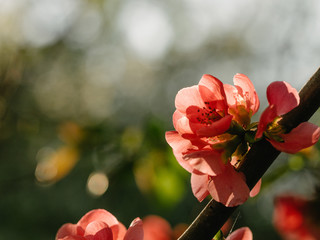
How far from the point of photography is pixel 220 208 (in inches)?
17.6

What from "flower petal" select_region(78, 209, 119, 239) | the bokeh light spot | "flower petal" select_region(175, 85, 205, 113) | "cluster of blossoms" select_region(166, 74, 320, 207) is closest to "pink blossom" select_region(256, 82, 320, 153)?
"cluster of blossoms" select_region(166, 74, 320, 207)

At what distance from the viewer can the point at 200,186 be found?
0.51m

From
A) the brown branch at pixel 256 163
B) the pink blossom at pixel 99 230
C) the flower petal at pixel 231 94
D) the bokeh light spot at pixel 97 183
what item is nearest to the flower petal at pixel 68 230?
the pink blossom at pixel 99 230

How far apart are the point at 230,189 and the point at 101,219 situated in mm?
187

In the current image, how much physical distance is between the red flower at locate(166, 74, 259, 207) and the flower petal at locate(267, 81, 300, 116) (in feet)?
0.16

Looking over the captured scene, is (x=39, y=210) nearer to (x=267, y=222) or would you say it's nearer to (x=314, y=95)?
(x=267, y=222)

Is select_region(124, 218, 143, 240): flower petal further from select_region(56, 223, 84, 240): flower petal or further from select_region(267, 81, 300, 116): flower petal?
select_region(267, 81, 300, 116): flower petal

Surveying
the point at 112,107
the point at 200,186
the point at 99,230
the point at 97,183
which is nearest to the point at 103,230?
the point at 99,230

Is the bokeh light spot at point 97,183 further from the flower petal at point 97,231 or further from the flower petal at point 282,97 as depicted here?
the flower petal at point 282,97

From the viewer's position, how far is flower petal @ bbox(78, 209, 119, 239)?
0.53 m

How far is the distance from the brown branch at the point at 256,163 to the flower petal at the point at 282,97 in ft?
0.04

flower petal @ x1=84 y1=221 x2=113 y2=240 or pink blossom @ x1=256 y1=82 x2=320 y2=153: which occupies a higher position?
pink blossom @ x1=256 y1=82 x2=320 y2=153

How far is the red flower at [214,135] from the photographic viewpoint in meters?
0.46

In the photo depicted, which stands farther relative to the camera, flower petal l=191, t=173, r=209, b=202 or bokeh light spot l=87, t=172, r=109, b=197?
bokeh light spot l=87, t=172, r=109, b=197
